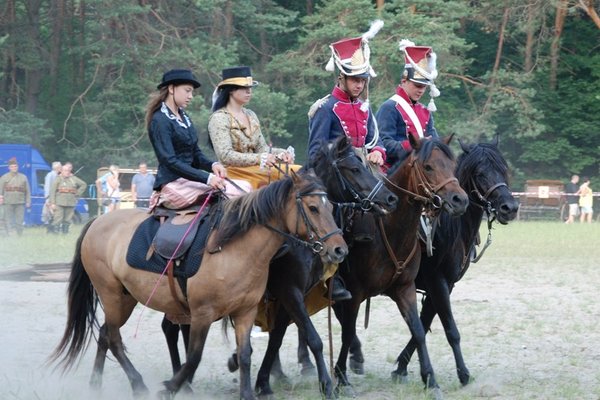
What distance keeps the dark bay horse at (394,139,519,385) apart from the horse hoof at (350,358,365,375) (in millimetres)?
484

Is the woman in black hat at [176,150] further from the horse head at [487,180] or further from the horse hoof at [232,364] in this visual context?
the horse head at [487,180]

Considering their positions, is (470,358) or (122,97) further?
(122,97)

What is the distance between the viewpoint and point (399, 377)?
8688 mm

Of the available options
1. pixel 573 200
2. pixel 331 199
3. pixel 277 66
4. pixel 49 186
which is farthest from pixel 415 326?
pixel 573 200

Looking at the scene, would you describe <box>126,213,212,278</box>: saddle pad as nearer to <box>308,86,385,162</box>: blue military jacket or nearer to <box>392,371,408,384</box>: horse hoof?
<box>308,86,385,162</box>: blue military jacket

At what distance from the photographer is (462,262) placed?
880cm

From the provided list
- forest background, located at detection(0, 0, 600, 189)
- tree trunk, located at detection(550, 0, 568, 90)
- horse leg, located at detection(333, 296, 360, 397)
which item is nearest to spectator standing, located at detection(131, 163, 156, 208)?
forest background, located at detection(0, 0, 600, 189)

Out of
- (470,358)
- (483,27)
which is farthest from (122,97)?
(470,358)

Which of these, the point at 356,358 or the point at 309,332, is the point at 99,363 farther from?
the point at 356,358

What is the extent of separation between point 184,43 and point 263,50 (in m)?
5.89

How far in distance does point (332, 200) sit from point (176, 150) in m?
1.25

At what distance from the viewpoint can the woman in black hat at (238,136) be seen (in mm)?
8023

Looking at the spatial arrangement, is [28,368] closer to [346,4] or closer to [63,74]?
[346,4]

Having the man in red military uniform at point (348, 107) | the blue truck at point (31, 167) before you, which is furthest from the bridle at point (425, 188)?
the blue truck at point (31, 167)
